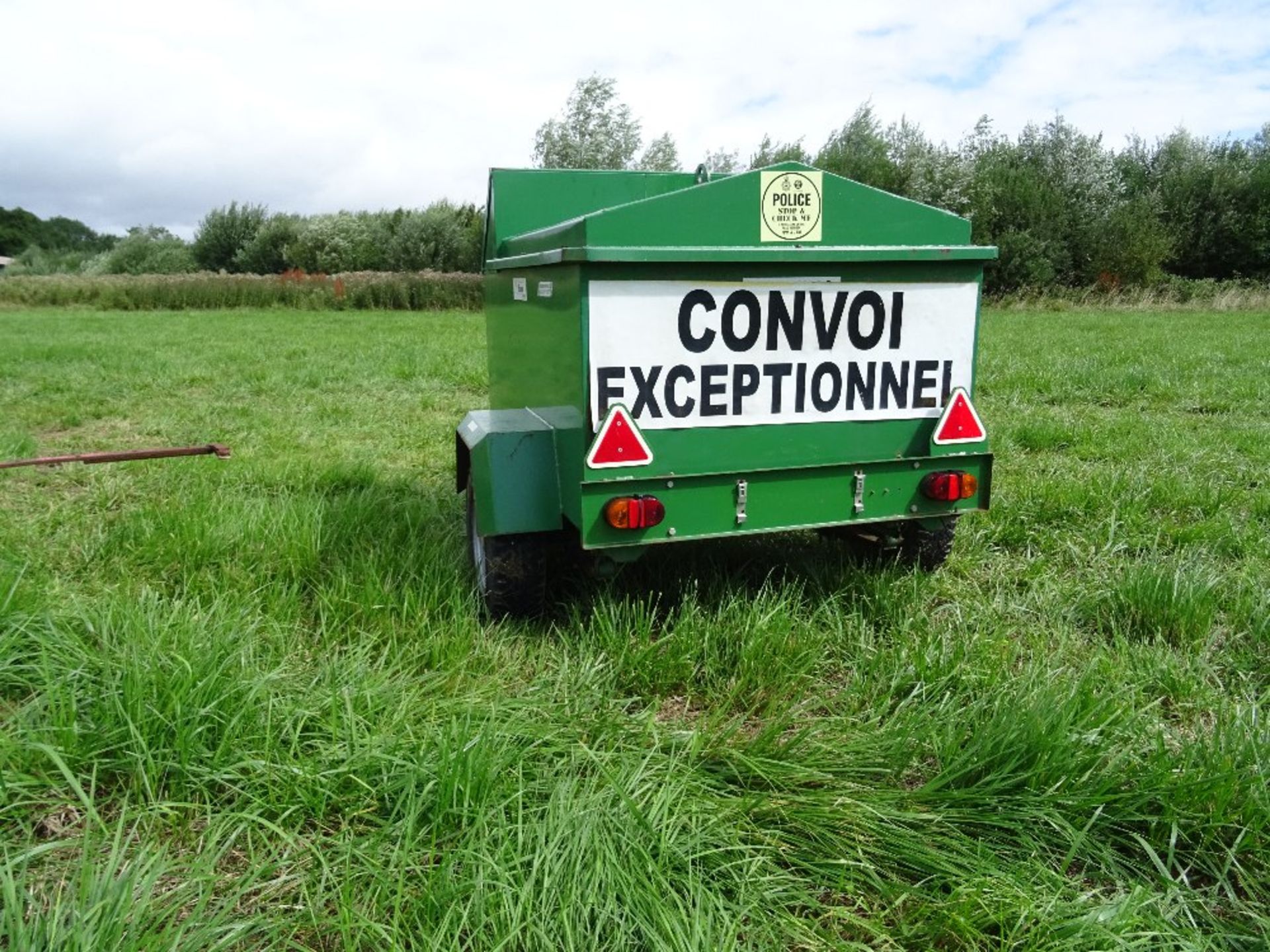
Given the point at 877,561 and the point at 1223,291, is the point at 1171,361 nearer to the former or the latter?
the point at 877,561

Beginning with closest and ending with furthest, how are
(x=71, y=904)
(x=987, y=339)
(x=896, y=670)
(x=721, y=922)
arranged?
(x=71, y=904), (x=721, y=922), (x=896, y=670), (x=987, y=339)

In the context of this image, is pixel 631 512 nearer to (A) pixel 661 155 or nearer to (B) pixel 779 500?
(B) pixel 779 500

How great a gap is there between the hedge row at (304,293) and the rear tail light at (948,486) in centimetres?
2471

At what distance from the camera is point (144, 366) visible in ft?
37.9

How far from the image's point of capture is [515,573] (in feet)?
11.1

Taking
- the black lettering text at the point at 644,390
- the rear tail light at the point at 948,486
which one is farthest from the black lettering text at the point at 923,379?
the black lettering text at the point at 644,390

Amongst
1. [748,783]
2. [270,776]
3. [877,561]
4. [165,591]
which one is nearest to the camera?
[270,776]

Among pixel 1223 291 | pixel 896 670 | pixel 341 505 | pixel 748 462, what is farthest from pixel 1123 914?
pixel 1223 291

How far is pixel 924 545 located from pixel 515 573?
167 cm

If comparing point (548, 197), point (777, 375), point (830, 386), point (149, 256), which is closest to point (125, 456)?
point (548, 197)

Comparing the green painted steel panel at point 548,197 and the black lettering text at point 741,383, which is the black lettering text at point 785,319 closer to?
the black lettering text at point 741,383

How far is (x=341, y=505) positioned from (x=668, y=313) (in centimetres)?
242

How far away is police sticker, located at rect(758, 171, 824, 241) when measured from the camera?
3.07 meters

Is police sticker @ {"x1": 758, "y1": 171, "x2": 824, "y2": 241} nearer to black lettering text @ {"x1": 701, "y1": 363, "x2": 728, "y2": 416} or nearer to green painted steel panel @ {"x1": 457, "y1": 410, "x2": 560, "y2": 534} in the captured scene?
black lettering text @ {"x1": 701, "y1": 363, "x2": 728, "y2": 416}
